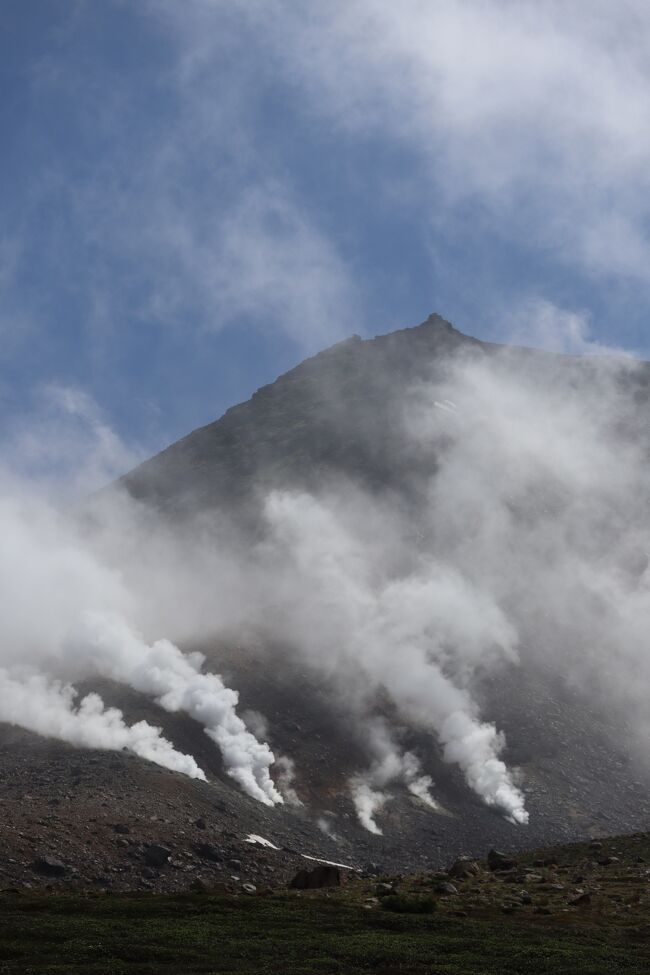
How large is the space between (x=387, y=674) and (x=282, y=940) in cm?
10178

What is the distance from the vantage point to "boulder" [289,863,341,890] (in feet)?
149

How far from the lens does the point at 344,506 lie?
18025 centimetres

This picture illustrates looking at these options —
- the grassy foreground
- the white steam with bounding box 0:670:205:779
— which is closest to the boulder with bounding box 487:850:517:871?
the grassy foreground

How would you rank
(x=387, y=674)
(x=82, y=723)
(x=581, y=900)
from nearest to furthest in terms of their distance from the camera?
(x=581, y=900), (x=82, y=723), (x=387, y=674)

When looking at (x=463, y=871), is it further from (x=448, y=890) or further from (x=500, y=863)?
(x=448, y=890)

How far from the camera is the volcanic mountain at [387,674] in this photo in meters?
74.1

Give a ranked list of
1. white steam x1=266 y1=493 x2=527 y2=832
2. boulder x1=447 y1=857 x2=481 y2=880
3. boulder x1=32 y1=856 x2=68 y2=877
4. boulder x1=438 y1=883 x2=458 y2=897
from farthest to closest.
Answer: white steam x1=266 y1=493 x2=527 y2=832
boulder x1=32 y1=856 x2=68 y2=877
boulder x1=447 y1=857 x2=481 y2=880
boulder x1=438 y1=883 x2=458 y2=897

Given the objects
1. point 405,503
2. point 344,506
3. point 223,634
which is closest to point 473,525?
point 405,503

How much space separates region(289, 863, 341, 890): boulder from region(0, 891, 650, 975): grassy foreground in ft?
29.5

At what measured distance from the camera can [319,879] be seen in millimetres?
45531

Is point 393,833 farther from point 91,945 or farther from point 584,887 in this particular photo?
point 91,945

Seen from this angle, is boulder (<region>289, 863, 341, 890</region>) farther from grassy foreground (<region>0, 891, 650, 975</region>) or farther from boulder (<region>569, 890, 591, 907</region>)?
boulder (<region>569, 890, 591, 907</region>)

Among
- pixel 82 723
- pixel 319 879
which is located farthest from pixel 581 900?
pixel 82 723

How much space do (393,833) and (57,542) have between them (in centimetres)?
10864
